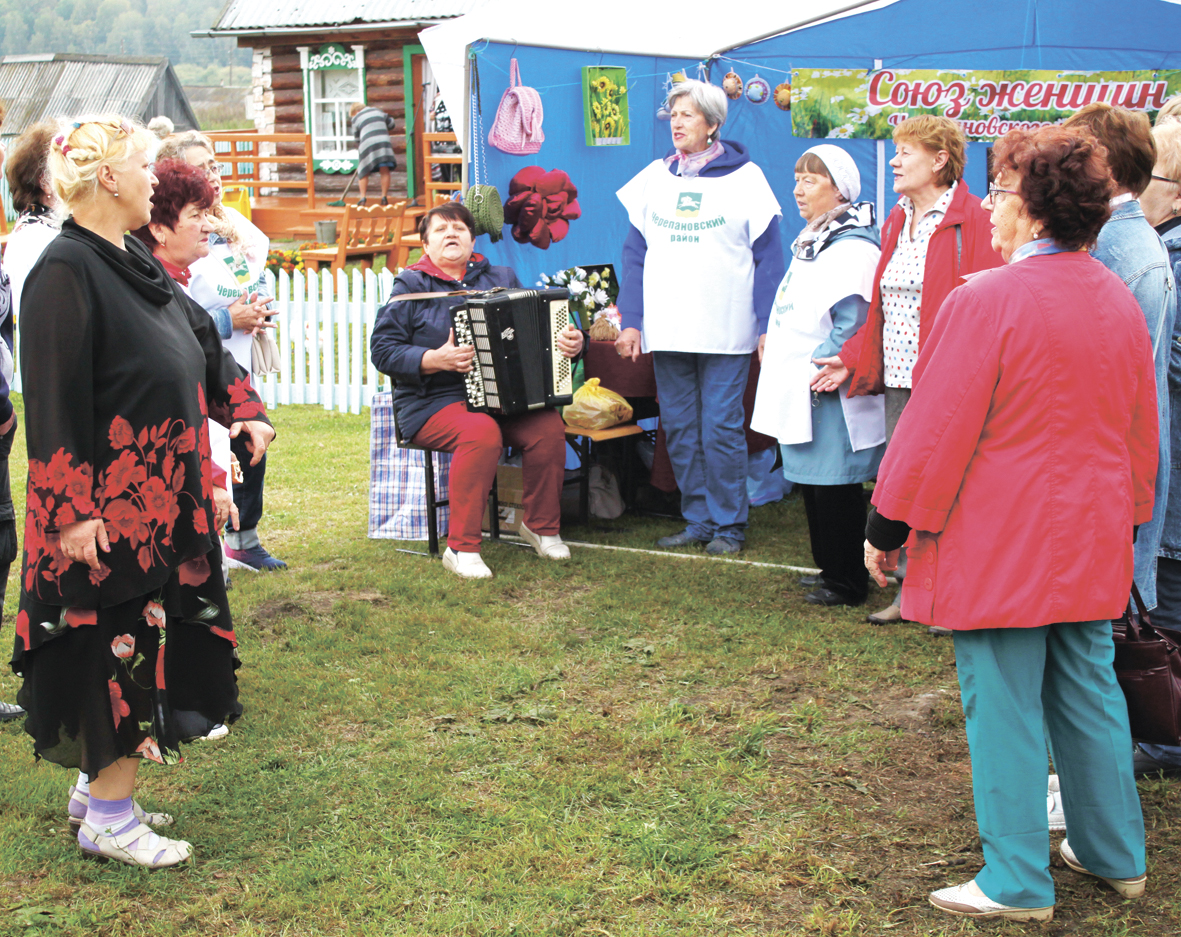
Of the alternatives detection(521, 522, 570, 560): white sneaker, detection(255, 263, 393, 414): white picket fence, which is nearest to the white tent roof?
detection(521, 522, 570, 560): white sneaker

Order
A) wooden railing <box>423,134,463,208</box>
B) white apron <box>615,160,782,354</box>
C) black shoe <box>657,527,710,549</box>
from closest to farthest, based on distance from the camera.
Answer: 1. white apron <box>615,160,782,354</box>
2. black shoe <box>657,527,710,549</box>
3. wooden railing <box>423,134,463,208</box>

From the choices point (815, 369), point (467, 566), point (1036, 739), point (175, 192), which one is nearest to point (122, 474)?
point (175, 192)

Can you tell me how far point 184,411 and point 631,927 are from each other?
5.52 feet

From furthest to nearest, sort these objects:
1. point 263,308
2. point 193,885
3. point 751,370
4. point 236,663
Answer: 1. point 751,370
2. point 263,308
3. point 236,663
4. point 193,885

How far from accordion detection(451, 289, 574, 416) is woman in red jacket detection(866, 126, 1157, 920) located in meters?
3.06

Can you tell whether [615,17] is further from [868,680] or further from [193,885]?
[193,885]

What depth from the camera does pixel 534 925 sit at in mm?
2699

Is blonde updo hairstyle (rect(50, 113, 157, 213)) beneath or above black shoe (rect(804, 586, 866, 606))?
above

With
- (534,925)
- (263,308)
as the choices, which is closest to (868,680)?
(534,925)

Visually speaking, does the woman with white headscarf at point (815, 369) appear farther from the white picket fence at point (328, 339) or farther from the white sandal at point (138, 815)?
the white picket fence at point (328, 339)

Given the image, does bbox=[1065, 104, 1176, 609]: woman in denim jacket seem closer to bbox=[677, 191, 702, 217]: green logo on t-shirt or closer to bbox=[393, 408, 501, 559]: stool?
bbox=[677, 191, 702, 217]: green logo on t-shirt

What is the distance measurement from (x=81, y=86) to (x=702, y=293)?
27943 millimetres

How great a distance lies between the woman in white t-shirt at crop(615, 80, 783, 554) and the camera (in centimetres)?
565

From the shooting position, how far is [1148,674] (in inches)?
108
